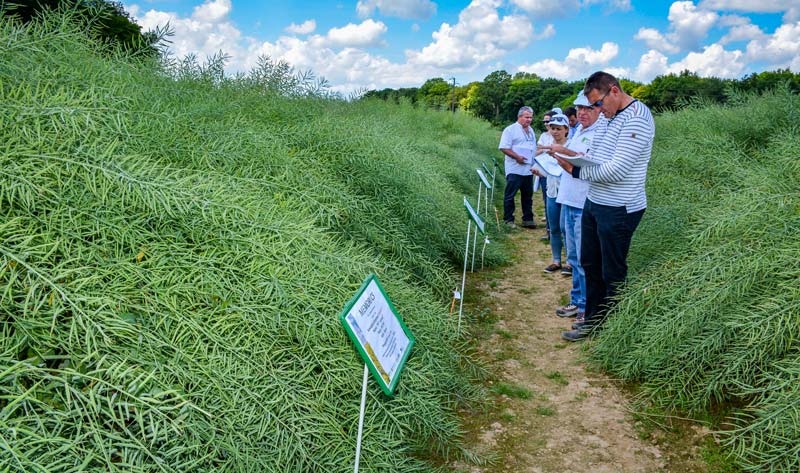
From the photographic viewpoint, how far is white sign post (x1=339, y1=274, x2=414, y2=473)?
6.00ft

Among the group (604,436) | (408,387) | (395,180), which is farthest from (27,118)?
(604,436)

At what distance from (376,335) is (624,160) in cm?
222

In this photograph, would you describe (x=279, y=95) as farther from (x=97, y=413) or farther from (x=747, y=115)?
(x=747, y=115)

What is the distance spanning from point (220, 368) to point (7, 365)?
52 cm

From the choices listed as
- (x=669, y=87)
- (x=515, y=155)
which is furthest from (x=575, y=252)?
(x=669, y=87)

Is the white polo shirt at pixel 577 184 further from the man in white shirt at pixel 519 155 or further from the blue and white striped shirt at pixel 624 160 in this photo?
the man in white shirt at pixel 519 155

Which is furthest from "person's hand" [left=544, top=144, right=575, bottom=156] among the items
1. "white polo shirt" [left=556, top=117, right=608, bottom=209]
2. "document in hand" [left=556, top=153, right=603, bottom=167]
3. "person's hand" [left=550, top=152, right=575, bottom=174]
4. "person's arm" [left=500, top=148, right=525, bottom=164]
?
"person's arm" [left=500, top=148, right=525, bottom=164]

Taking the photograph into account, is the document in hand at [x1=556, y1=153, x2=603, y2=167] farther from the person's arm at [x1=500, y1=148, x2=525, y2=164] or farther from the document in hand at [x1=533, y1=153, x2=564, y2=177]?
the person's arm at [x1=500, y1=148, x2=525, y2=164]

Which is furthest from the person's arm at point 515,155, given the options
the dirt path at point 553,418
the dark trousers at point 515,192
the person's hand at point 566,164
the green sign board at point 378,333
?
the green sign board at point 378,333

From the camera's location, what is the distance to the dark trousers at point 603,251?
356 centimetres

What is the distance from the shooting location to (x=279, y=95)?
4.15 metres

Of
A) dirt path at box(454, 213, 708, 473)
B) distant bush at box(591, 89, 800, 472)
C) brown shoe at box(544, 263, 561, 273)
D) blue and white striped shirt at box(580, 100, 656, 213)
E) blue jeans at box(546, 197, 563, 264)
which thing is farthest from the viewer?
brown shoe at box(544, 263, 561, 273)

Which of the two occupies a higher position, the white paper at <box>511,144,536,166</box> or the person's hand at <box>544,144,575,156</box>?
the person's hand at <box>544,144,575,156</box>

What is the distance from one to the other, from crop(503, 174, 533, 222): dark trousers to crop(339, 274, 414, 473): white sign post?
602cm
